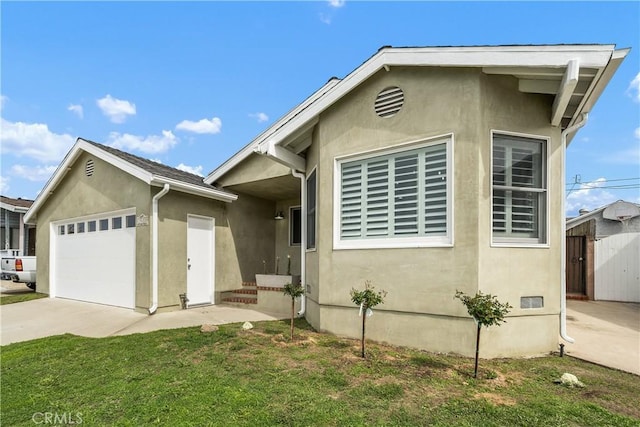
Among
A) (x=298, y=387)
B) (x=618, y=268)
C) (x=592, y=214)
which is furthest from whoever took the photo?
(x=592, y=214)

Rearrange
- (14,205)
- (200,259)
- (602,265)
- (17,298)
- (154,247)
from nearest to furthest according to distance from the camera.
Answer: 1. (154,247)
2. (200,259)
3. (602,265)
4. (17,298)
5. (14,205)

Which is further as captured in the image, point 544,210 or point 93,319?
point 93,319

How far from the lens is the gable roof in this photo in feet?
27.3

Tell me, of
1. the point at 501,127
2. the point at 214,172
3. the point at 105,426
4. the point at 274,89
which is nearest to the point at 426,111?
the point at 501,127

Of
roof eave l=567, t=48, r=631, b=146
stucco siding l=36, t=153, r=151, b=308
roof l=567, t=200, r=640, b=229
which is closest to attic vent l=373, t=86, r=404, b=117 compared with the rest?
roof eave l=567, t=48, r=631, b=146

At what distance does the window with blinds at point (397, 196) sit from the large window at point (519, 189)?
0.80 metres

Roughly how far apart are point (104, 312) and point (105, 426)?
657cm

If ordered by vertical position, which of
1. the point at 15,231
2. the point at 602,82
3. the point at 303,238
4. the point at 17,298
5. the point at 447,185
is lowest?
the point at 17,298

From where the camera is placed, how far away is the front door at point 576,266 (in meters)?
11.1

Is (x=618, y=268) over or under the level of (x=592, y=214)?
under

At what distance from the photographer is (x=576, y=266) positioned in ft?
37.2

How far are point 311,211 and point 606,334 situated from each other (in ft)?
20.4
